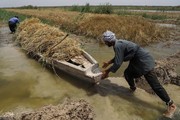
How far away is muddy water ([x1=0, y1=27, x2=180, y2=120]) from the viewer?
5.83 m

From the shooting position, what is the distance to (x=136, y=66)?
586 centimetres

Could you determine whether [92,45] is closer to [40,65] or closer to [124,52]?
[40,65]

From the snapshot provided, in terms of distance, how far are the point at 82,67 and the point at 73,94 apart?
1.01 metres

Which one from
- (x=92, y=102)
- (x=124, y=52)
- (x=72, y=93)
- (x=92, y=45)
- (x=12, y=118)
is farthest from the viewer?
(x=92, y=45)

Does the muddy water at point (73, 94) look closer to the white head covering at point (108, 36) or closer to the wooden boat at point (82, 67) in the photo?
the wooden boat at point (82, 67)

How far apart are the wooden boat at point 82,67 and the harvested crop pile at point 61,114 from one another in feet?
4.11

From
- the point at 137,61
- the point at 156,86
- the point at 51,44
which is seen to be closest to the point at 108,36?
the point at 137,61

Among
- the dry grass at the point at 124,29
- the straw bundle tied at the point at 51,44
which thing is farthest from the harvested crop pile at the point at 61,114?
the dry grass at the point at 124,29

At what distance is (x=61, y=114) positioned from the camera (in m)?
5.17

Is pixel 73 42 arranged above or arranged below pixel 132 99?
above

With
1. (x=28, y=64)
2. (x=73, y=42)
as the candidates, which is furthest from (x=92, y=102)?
(x=28, y=64)

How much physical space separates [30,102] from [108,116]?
2.02 metres

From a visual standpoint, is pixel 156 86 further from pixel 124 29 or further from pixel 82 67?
pixel 124 29

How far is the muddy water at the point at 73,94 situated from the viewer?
583 centimetres
